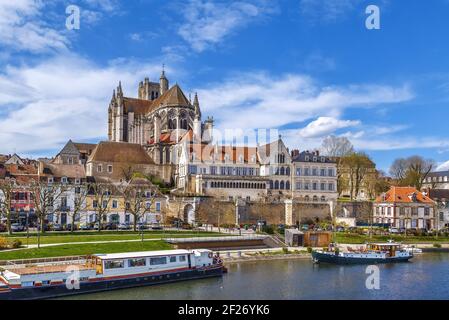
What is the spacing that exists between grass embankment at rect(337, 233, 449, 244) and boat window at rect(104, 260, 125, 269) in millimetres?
31783

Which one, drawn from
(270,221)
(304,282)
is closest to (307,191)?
(270,221)

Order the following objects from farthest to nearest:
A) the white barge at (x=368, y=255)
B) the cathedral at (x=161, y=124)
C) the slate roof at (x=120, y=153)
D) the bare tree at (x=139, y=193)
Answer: the cathedral at (x=161, y=124) → the slate roof at (x=120, y=153) → the bare tree at (x=139, y=193) → the white barge at (x=368, y=255)

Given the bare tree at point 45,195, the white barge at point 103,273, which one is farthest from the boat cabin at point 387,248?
the bare tree at point 45,195

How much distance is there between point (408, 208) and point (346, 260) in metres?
28.5

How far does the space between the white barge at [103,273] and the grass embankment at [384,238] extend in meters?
25.1

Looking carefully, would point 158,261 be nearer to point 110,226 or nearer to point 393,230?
point 110,226

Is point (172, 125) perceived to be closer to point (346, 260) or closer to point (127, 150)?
point (127, 150)

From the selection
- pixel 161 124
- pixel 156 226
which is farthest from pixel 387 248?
pixel 161 124

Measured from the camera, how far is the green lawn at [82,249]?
36522mm

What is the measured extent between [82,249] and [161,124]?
49.1 meters

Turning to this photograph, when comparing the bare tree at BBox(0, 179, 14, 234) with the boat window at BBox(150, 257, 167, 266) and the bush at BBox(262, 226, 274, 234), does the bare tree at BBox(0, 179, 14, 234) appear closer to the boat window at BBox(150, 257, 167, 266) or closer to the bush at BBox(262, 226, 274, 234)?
the boat window at BBox(150, 257, 167, 266)

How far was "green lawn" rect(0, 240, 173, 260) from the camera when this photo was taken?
120ft

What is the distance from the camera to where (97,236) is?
4762 centimetres

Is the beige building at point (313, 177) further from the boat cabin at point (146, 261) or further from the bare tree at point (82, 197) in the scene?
the boat cabin at point (146, 261)
